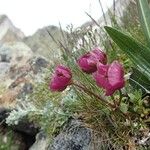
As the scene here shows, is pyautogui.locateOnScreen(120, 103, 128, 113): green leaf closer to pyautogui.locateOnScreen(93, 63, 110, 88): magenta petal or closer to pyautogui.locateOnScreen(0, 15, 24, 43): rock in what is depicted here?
pyautogui.locateOnScreen(93, 63, 110, 88): magenta petal

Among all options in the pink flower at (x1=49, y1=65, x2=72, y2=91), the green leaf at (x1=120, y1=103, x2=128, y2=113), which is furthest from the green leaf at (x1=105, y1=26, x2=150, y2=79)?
the pink flower at (x1=49, y1=65, x2=72, y2=91)

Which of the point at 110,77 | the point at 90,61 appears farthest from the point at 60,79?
the point at 110,77

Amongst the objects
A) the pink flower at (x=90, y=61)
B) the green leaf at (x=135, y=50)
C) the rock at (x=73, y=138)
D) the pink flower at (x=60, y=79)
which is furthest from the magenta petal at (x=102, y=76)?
the rock at (x=73, y=138)

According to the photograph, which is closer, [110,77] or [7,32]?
[110,77]

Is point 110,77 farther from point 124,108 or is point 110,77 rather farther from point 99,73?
point 124,108

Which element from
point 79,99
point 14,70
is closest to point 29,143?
point 14,70

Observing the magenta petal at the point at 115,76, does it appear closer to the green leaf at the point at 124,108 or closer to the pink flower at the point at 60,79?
the pink flower at the point at 60,79
